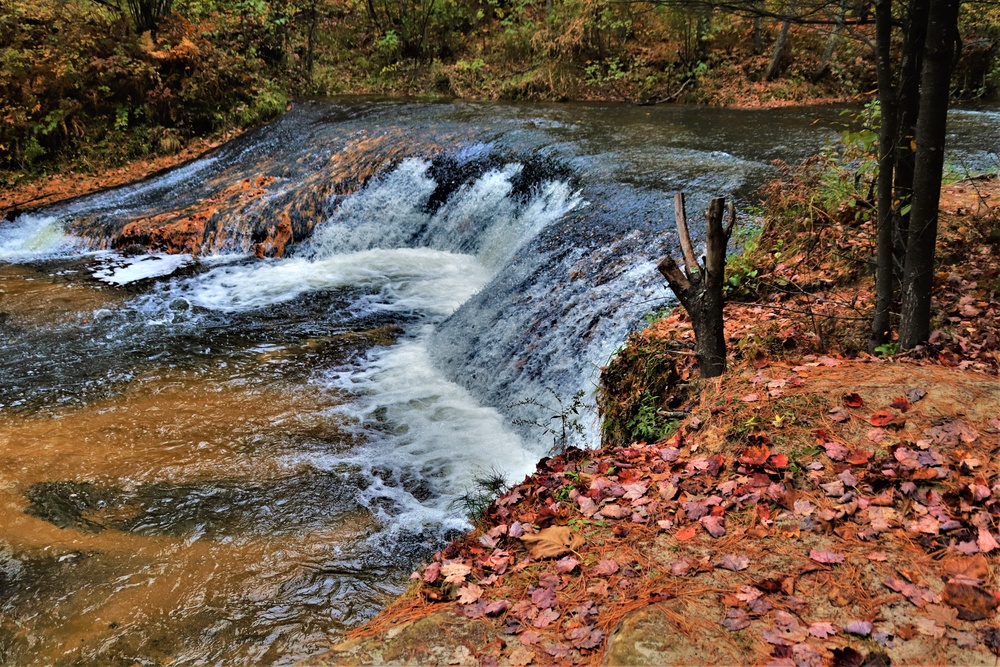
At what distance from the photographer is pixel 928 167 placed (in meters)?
3.25

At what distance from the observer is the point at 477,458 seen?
529 cm

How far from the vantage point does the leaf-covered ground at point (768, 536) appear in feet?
7.66

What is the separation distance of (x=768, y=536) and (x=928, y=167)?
2.11 m

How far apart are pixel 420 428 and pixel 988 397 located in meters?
4.19

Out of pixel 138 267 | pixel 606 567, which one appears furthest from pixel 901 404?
pixel 138 267

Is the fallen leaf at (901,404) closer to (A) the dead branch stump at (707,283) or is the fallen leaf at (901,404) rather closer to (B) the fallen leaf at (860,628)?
(A) the dead branch stump at (707,283)

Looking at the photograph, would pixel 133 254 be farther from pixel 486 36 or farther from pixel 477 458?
pixel 486 36

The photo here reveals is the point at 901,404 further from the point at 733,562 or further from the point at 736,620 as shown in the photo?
the point at 736,620

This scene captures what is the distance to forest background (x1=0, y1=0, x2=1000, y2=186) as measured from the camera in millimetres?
13352

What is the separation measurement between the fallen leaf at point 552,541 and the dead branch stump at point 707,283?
155cm

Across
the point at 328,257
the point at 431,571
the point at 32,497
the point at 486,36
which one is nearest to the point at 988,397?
the point at 431,571

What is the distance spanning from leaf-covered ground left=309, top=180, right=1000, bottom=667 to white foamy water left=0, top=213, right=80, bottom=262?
1050 centimetres

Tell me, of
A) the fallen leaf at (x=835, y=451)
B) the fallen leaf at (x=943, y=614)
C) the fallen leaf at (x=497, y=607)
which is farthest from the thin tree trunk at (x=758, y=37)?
the fallen leaf at (x=497, y=607)

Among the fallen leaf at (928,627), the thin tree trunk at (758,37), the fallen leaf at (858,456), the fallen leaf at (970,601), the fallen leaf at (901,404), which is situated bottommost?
the fallen leaf at (928,627)
